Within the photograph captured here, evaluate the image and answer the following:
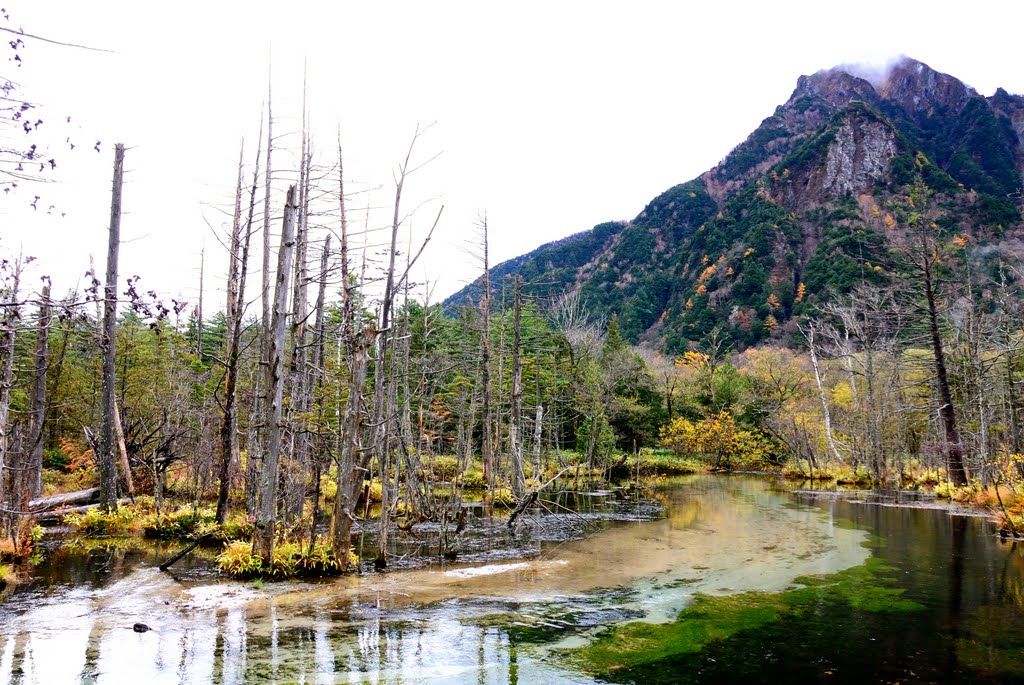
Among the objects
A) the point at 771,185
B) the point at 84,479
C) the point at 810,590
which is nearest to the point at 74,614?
the point at 810,590

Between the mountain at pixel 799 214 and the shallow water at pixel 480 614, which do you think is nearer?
the shallow water at pixel 480 614

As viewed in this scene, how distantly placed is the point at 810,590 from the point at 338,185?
1258 centimetres

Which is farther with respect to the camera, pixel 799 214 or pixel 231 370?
pixel 799 214

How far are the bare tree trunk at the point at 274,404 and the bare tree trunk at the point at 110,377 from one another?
6981mm

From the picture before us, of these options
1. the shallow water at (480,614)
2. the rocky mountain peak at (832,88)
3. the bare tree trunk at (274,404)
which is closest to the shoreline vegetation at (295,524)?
the bare tree trunk at (274,404)

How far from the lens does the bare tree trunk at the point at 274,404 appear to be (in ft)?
33.1

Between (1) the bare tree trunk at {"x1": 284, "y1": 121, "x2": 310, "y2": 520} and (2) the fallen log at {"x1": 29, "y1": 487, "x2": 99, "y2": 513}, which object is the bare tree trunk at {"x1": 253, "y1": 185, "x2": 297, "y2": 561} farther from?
(2) the fallen log at {"x1": 29, "y1": 487, "x2": 99, "y2": 513}

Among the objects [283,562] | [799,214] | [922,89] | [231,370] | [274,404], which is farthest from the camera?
[922,89]

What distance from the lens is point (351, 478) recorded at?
10445 millimetres

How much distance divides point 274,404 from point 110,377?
8.11 m

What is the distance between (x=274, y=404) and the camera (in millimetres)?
10219

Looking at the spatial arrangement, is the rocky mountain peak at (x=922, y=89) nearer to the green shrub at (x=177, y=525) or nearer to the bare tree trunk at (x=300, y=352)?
the bare tree trunk at (x=300, y=352)

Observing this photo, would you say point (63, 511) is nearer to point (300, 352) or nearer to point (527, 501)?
point (300, 352)

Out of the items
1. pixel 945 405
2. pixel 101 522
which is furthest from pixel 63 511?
pixel 945 405
